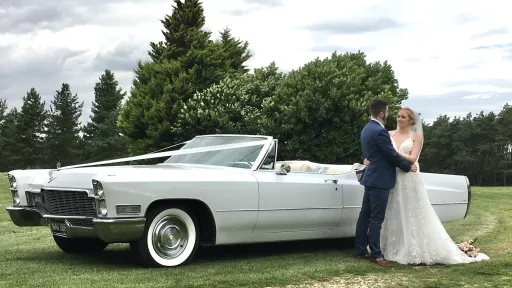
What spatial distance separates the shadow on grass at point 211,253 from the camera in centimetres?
699

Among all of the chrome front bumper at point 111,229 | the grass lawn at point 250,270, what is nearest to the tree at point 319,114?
the grass lawn at point 250,270

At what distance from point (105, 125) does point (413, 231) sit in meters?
80.3

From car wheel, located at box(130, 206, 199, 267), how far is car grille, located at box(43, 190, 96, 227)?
0.56 m

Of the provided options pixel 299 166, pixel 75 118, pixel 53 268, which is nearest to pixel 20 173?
pixel 53 268

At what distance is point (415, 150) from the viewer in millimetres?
7543

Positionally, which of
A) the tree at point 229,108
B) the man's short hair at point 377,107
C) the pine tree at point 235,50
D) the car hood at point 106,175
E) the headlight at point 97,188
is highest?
the pine tree at point 235,50

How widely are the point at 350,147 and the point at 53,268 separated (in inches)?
965

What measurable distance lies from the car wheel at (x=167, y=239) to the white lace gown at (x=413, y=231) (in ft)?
7.97

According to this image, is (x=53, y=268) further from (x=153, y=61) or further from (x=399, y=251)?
Result: (x=153, y=61)

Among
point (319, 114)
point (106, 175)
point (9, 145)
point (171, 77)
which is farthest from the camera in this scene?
point (9, 145)

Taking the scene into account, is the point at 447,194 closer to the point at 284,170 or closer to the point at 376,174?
the point at 376,174

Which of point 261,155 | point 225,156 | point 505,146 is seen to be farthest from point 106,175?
point 505,146

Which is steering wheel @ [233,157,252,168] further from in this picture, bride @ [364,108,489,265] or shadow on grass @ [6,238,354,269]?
bride @ [364,108,489,265]

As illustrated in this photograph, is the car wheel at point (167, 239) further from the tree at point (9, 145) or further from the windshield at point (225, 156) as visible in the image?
the tree at point (9, 145)
